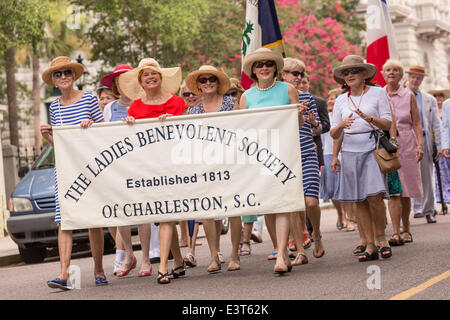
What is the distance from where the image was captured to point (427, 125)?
14656mm

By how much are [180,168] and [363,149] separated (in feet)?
7.02

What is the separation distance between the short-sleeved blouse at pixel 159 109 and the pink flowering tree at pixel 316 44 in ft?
96.2

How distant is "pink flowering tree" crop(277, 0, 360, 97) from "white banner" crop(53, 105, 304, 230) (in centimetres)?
2967

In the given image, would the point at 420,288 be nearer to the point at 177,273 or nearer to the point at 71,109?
the point at 177,273

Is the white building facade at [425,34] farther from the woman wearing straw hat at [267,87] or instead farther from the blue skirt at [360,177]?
the woman wearing straw hat at [267,87]

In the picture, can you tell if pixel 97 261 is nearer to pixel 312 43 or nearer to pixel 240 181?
pixel 240 181

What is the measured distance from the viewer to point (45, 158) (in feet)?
51.3

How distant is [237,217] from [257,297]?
92.8 inches

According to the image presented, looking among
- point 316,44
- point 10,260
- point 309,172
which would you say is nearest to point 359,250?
point 309,172

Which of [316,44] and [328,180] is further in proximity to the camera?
[316,44]

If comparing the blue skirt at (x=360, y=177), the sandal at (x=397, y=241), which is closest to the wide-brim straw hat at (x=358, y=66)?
the blue skirt at (x=360, y=177)

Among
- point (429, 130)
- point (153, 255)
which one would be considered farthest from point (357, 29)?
point (153, 255)

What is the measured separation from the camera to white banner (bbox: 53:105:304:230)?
31.0 ft

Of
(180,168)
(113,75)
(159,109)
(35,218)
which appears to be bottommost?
(35,218)
